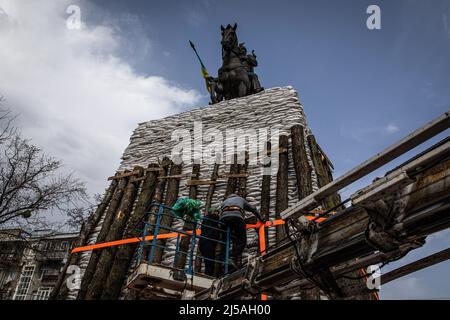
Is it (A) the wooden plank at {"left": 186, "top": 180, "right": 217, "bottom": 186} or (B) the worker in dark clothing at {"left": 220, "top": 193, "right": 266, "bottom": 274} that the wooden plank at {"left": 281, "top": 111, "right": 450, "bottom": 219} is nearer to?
(B) the worker in dark clothing at {"left": 220, "top": 193, "right": 266, "bottom": 274}

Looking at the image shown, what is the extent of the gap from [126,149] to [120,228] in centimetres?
380

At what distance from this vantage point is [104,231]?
9.19 metres

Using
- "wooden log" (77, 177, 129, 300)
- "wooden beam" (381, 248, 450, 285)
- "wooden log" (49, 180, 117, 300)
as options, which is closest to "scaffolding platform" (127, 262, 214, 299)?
"wooden log" (77, 177, 129, 300)

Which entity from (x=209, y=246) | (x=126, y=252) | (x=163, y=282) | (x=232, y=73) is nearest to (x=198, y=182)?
(x=126, y=252)

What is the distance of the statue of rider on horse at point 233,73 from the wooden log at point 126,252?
5.50 meters

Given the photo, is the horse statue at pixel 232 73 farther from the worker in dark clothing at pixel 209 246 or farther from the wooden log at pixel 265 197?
the worker in dark clothing at pixel 209 246

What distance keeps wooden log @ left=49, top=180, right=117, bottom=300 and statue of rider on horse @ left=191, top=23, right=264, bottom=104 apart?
18.7 ft

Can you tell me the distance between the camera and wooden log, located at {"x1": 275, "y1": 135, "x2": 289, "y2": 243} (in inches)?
293

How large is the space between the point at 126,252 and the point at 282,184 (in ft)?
12.6

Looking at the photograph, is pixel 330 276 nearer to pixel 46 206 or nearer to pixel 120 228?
pixel 120 228

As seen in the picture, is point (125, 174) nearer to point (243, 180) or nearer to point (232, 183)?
point (232, 183)

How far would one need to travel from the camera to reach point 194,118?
1209cm

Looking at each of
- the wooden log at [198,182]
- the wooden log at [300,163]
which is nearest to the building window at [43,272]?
the wooden log at [198,182]
